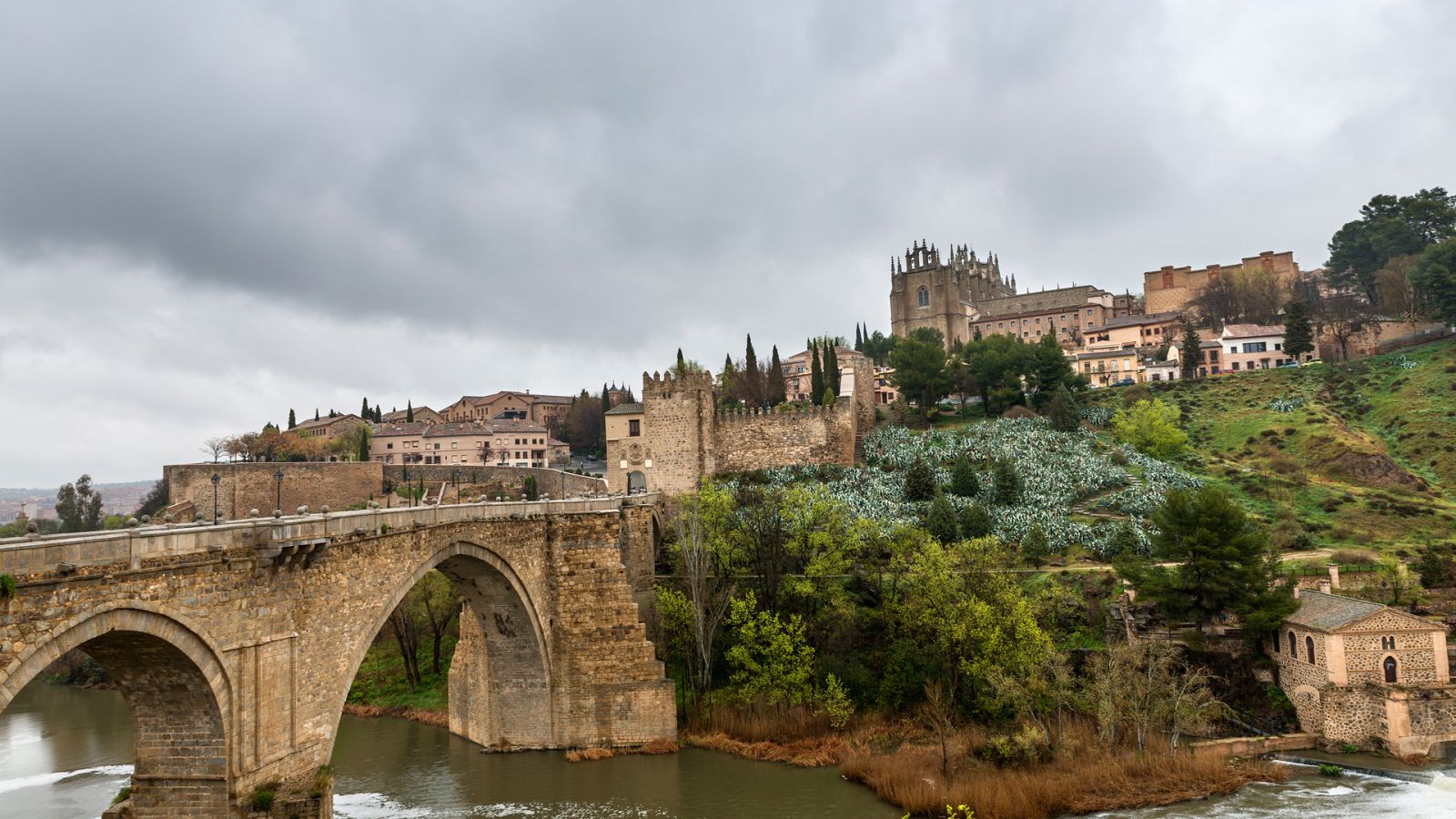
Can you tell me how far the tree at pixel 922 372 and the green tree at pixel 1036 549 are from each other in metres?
20.8

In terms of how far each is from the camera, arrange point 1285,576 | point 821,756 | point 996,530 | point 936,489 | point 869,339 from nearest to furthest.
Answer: point 821,756
point 1285,576
point 996,530
point 936,489
point 869,339

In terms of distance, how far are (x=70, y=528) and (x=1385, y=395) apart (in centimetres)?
Result: 8045

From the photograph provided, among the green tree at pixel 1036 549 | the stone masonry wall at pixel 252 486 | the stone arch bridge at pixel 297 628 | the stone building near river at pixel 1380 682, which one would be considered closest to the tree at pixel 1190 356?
the green tree at pixel 1036 549

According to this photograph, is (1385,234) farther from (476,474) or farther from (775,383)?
(476,474)

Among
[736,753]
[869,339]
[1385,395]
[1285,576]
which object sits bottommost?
[736,753]

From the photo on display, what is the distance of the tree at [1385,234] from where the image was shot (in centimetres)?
7131

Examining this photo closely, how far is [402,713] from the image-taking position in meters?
30.8

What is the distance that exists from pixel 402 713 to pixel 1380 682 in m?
29.4

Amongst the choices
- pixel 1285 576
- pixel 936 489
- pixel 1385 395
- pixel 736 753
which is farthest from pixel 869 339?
pixel 736 753

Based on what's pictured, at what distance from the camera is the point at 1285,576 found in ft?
93.5

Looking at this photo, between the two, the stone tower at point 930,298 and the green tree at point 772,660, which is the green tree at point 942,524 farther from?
the stone tower at point 930,298

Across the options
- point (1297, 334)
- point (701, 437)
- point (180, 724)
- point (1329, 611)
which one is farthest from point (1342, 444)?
point (180, 724)

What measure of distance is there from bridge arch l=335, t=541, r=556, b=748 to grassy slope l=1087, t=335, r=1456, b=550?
95.3 ft

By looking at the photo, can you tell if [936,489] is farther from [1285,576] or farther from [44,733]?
[44,733]
